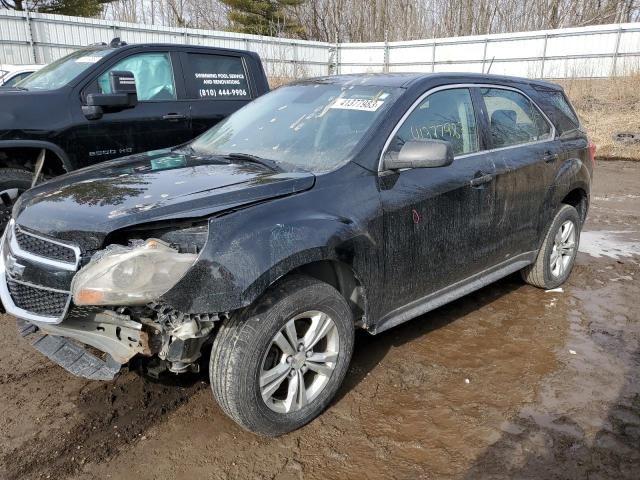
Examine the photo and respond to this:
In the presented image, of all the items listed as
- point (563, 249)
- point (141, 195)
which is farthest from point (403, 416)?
point (563, 249)

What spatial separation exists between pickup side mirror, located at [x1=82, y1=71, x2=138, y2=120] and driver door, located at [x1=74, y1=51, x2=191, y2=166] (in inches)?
3.9

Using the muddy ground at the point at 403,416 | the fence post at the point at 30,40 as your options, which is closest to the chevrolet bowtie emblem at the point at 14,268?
the muddy ground at the point at 403,416

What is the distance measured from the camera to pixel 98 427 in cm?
287

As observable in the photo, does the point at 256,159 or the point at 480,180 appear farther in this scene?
the point at 480,180

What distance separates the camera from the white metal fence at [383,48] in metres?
18.9

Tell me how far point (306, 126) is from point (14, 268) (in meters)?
1.87

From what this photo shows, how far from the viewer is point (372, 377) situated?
3.38m

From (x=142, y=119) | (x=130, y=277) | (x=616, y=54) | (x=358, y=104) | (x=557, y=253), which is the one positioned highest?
(x=616, y=54)

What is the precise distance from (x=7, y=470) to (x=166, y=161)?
1.91m

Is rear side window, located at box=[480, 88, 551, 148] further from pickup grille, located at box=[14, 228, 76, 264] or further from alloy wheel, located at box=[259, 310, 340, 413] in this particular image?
pickup grille, located at box=[14, 228, 76, 264]

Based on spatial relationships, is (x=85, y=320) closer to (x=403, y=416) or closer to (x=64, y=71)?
(x=403, y=416)

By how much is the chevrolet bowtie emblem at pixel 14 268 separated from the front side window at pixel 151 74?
3.19 m

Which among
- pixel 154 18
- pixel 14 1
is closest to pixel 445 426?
pixel 14 1

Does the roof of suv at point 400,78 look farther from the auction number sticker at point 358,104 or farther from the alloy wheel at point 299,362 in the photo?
the alloy wheel at point 299,362
